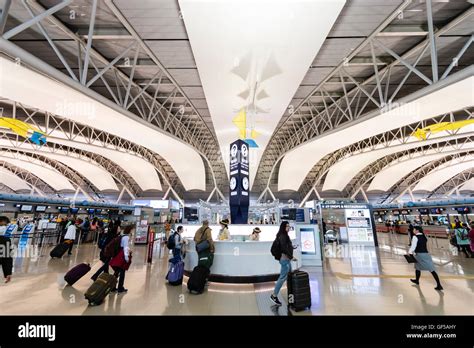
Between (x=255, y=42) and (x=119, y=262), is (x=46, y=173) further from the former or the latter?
(x=255, y=42)

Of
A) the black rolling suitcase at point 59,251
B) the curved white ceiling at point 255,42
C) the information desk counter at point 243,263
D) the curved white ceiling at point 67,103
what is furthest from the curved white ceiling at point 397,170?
the black rolling suitcase at point 59,251

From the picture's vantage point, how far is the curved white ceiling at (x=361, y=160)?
1825 cm

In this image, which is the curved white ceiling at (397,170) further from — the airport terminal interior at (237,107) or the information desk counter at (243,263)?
the information desk counter at (243,263)

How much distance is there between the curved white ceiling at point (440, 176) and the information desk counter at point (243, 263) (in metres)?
38.6

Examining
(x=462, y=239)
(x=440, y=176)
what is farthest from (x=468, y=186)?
(x=462, y=239)

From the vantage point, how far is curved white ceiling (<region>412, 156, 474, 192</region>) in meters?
32.3

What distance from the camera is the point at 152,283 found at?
19.9ft

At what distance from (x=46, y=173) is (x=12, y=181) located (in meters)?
11.3

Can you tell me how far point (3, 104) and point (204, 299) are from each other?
17569mm

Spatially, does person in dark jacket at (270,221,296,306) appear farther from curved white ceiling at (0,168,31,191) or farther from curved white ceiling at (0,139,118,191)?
curved white ceiling at (0,168,31,191)

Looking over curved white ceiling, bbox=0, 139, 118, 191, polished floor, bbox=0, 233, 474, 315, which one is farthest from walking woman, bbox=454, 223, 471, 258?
curved white ceiling, bbox=0, 139, 118, 191

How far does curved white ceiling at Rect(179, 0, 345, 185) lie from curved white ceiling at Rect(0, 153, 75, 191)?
33992 millimetres
